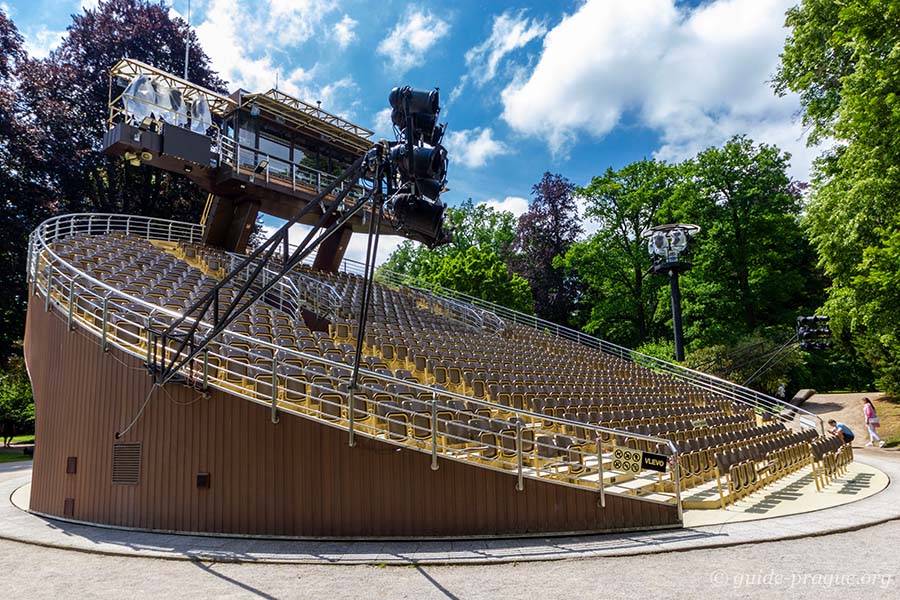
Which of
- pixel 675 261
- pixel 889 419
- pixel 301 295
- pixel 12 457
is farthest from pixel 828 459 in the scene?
pixel 12 457

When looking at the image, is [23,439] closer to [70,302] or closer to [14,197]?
[14,197]

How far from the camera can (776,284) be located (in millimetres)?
26281

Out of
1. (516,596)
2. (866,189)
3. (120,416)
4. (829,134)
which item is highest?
(829,134)

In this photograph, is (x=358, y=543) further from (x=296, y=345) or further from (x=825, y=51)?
(x=825, y=51)

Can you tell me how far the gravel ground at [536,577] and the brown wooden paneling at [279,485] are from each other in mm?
988

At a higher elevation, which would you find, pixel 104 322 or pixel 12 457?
pixel 104 322

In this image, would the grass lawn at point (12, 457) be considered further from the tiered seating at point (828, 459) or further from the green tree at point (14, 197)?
the tiered seating at point (828, 459)

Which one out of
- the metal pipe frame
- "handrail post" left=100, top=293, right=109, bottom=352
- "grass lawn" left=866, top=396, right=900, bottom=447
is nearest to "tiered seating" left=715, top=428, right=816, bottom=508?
the metal pipe frame

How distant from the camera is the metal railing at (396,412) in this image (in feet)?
21.0

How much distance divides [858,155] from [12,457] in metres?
27.1

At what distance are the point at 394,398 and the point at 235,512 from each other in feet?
8.29

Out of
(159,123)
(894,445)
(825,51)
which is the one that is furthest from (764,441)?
(159,123)

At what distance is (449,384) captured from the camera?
10.7m

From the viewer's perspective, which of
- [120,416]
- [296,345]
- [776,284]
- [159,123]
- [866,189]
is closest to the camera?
[120,416]
